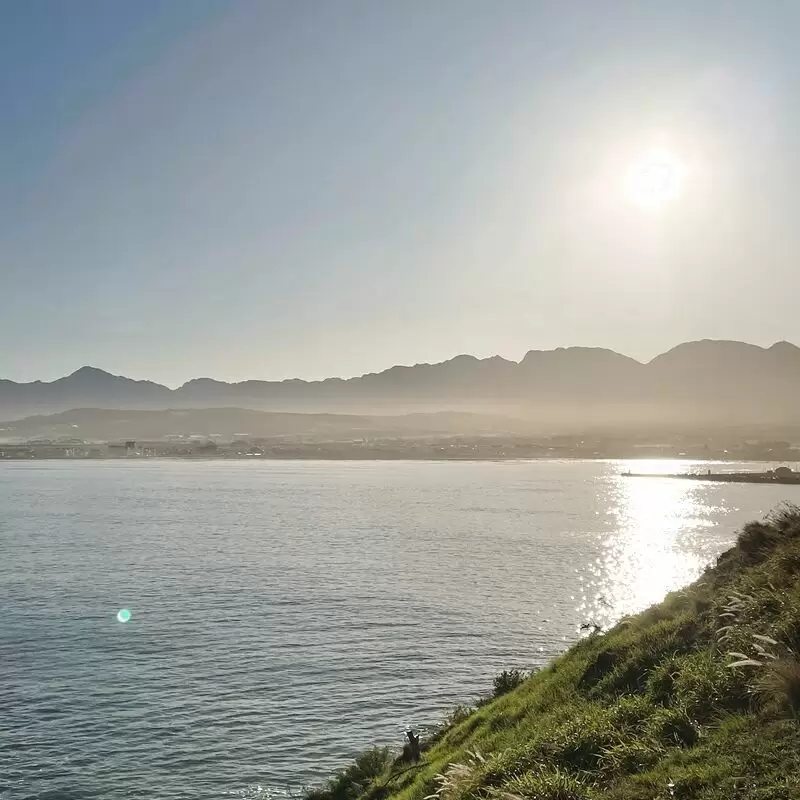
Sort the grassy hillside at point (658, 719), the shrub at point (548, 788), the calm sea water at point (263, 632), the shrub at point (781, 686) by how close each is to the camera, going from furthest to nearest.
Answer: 1. the calm sea water at point (263, 632)
2. the shrub at point (781, 686)
3. the shrub at point (548, 788)
4. the grassy hillside at point (658, 719)

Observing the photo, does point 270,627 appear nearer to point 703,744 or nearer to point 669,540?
point 703,744

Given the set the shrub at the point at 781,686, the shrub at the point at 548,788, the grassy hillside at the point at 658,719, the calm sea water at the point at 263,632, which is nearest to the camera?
the grassy hillside at the point at 658,719

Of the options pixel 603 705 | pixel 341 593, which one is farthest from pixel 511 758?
pixel 341 593

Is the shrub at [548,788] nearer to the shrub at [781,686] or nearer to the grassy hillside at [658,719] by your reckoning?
the grassy hillside at [658,719]

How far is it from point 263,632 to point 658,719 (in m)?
37.8

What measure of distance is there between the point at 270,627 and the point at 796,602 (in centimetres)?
3915

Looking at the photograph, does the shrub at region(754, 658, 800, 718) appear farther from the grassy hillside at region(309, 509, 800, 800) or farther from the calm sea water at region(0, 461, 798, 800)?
the calm sea water at region(0, 461, 798, 800)

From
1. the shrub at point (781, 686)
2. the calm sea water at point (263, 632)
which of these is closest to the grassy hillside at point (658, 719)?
the shrub at point (781, 686)

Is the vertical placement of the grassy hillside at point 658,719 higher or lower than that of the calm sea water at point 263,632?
higher

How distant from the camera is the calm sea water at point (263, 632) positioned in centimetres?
3009

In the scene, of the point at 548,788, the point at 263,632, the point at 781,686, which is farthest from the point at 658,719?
the point at 263,632

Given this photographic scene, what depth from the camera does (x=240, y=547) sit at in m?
93.8

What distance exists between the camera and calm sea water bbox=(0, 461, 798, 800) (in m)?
30.1

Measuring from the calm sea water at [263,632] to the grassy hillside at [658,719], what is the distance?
25.9 ft
